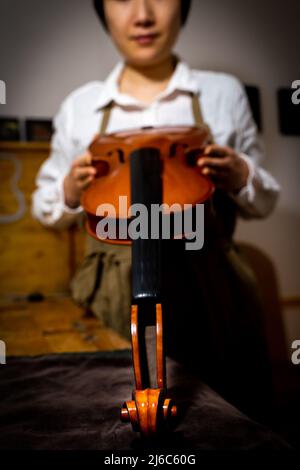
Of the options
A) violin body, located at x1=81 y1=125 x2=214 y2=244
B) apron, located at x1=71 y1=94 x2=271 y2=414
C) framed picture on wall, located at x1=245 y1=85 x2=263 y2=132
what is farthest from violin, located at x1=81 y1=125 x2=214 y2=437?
framed picture on wall, located at x1=245 y1=85 x2=263 y2=132

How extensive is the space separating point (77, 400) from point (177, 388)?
0.10m

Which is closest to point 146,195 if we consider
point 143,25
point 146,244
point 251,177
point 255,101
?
point 146,244

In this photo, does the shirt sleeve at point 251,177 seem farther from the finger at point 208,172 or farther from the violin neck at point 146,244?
the violin neck at point 146,244

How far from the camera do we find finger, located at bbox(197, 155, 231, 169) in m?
0.70

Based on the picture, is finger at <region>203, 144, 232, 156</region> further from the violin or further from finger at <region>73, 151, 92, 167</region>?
finger at <region>73, 151, 92, 167</region>

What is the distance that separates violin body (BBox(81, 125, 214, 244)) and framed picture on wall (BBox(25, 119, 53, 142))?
24.0 inches

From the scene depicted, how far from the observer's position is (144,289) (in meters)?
0.40

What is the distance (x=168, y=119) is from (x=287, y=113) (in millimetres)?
674

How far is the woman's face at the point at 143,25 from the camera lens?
89 cm

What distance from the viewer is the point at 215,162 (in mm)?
710

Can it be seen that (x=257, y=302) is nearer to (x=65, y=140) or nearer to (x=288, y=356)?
(x=65, y=140)

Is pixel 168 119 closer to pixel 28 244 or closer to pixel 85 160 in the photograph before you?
pixel 85 160
